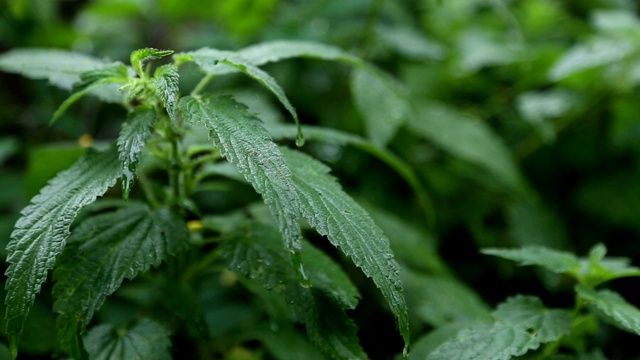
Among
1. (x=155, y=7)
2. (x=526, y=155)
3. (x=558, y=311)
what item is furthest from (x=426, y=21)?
(x=558, y=311)

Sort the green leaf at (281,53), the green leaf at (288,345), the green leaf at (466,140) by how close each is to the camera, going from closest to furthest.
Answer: the green leaf at (281,53)
the green leaf at (288,345)
the green leaf at (466,140)

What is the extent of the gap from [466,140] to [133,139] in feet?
3.16

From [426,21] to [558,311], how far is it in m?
1.39

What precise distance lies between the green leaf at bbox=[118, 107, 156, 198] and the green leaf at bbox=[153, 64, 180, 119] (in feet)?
0.17

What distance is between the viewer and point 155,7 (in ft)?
7.00

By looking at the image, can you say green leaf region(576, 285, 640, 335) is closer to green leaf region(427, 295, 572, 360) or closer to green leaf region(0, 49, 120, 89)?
green leaf region(427, 295, 572, 360)

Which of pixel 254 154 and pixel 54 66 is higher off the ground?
pixel 54 66

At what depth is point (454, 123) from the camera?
1.54 metres

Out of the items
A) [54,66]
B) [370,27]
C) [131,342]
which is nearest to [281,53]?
[54,66]

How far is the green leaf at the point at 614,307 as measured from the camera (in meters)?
0.78

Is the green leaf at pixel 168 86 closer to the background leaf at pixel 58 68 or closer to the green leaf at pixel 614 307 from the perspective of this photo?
the background leaf at pixel 58 68

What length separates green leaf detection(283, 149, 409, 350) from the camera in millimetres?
655

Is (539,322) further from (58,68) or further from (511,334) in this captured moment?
(58,68)

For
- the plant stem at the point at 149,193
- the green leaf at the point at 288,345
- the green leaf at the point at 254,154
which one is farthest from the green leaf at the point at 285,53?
the green leaf at the point at 288,345
